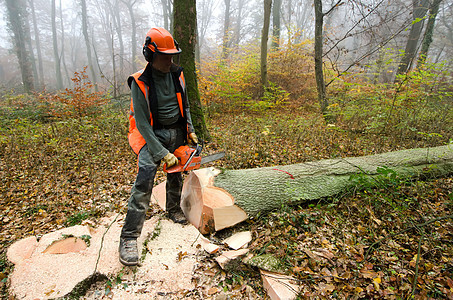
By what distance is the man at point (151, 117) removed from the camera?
6.66 ft

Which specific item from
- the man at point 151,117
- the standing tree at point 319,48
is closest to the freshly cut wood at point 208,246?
the man at point 151,117

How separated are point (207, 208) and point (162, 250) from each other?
0.65 meters

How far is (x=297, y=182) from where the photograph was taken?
9.90 feet

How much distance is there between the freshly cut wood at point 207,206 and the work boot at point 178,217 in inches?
2.2

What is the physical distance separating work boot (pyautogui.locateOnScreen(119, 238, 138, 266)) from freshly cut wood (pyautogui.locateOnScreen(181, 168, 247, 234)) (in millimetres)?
762

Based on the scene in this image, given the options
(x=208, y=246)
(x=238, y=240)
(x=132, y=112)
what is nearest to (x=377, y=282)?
(x=238, y=240)

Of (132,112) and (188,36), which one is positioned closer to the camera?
(132,112)

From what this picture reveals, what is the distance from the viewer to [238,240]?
7.83ft

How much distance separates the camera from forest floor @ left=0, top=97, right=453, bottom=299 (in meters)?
1.92

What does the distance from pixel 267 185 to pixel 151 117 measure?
69.0 inches

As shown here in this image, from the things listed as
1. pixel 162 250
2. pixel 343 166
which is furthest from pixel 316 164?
pixel 162 250

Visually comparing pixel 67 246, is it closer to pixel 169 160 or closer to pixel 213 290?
pixel 169 160

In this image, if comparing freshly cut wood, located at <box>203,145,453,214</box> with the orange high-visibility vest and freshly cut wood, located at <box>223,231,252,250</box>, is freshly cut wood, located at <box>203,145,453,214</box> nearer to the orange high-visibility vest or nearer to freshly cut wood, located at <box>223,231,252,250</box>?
freshly cut wood, located at <box>223,231,252,250</box>

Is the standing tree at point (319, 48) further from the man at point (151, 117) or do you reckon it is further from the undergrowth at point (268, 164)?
the man at point (151, 117)
